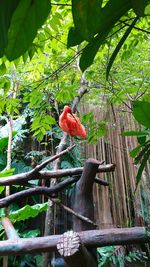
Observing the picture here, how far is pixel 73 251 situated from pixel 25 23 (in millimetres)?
1189

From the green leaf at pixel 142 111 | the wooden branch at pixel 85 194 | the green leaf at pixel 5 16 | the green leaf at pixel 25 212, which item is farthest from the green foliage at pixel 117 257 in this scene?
the green leaf at pixel 5 16

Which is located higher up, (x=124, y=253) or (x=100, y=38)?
(x=100, y=38)

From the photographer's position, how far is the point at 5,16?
0.30 metres

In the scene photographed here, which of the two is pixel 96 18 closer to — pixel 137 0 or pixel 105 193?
pixel 137 0

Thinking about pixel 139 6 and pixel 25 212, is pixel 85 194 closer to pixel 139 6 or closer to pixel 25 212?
pixel 25 212

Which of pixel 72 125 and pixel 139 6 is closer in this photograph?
pixel 139 6

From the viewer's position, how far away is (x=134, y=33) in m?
1.58

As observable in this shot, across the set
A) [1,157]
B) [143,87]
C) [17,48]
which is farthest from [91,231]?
[1,157]

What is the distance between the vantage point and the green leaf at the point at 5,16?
0.97ft

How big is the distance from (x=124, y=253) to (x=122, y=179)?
2.45ft

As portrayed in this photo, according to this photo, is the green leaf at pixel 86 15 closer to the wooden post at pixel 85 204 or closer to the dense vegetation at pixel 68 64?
the dense vegetation at pixel 68 64

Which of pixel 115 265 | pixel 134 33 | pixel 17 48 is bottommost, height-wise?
pixel 115 265

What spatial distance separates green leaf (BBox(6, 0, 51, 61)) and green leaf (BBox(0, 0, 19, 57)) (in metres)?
0.02

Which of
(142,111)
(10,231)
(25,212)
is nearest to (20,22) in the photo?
(142,111)
